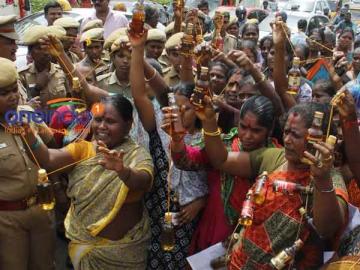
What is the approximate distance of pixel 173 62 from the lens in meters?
4.71

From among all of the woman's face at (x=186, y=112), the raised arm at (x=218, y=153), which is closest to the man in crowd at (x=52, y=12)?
the woman's face at (x=186, y=112)

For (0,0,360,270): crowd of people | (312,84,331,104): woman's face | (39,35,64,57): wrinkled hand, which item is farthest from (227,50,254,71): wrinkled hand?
(39,35,64,57): wrinkled hand

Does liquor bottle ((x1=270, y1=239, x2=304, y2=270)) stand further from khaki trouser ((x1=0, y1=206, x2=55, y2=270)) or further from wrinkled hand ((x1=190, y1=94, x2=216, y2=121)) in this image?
khaki trouser ((x1=0, y1=206, x2=55, y2=270))

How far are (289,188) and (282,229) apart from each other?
0.23m

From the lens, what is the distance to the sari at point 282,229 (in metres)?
2.22

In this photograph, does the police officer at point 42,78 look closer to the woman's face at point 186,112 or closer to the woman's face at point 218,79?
the woman's face at point 218,79

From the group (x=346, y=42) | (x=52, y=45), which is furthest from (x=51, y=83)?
(x=346, y=42)

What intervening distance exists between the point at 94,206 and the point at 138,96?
29.3 inches

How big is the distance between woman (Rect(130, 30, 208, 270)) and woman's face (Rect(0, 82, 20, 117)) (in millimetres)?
719

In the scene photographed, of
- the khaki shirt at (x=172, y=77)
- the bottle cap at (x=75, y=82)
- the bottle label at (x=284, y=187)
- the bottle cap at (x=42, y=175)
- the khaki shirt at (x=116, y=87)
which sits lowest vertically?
the khaki shirt at (x=172, y=77)

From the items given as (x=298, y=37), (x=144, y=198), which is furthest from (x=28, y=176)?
(x=298, y=37)

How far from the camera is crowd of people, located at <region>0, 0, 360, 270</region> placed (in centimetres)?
225

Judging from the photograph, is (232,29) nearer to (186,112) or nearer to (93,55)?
(93,55)

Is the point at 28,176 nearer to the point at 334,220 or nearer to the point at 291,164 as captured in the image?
the point at 291,164
